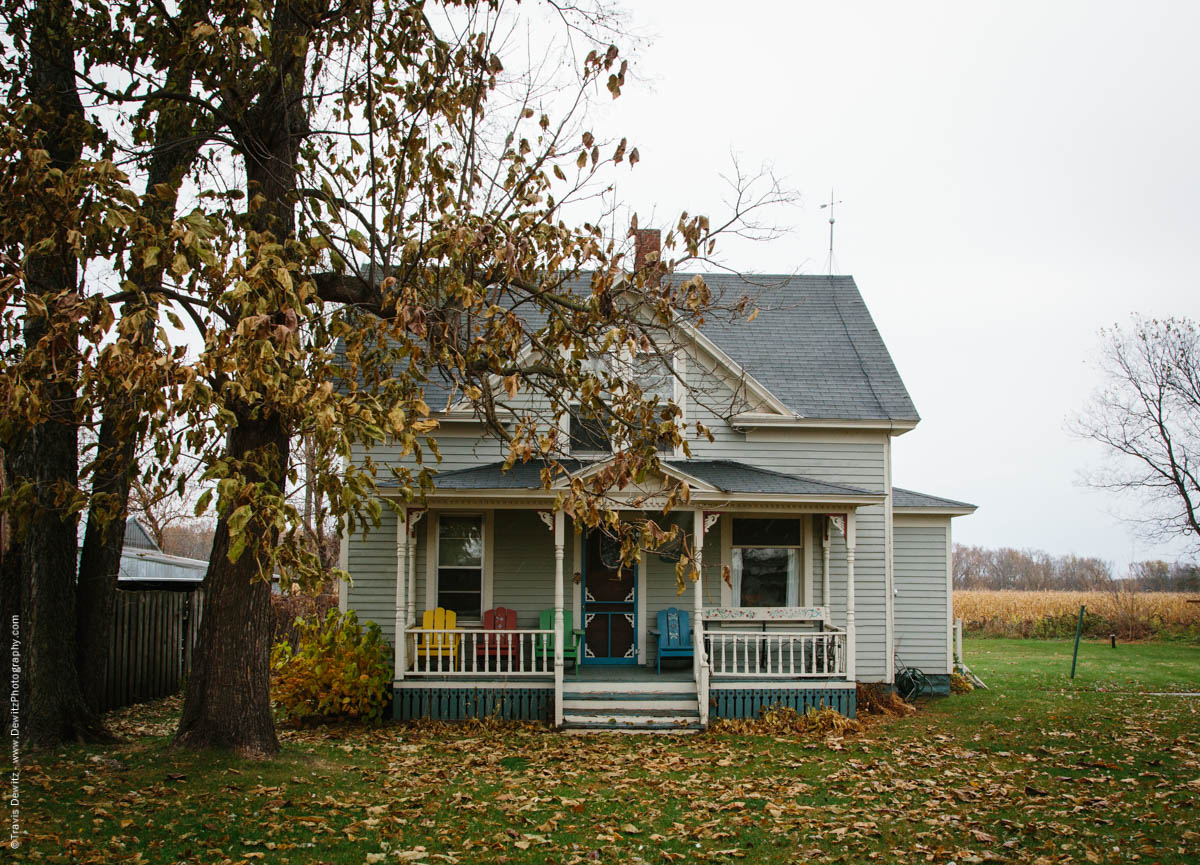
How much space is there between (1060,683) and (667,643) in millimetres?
9369

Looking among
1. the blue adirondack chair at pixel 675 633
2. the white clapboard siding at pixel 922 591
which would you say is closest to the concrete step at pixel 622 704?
the blue adirondack chair at pixel 675 633

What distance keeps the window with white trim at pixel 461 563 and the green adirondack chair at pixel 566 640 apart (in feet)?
3.80

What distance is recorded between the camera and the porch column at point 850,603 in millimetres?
13742

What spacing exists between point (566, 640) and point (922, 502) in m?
7.11

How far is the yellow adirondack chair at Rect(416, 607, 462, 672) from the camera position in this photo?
45.8 feet

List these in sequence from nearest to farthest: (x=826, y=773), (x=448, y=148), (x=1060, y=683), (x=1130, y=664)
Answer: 1. (x=448, y=148)
2. (x=826, y=773)
3. (x=1060, y=683)
4. (x=1130, y=664)

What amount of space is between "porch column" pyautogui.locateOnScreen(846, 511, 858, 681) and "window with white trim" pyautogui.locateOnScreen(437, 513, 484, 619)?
18.7ft

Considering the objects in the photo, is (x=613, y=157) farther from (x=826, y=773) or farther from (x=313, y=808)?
(x=826, y=773)

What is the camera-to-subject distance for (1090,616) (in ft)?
103

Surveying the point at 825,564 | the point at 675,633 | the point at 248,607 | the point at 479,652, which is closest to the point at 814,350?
the point at 825,564

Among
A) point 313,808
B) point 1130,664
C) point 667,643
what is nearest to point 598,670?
point 667,643

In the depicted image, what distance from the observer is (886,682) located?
15172 millimetres

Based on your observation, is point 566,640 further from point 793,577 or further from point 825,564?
point 825,564

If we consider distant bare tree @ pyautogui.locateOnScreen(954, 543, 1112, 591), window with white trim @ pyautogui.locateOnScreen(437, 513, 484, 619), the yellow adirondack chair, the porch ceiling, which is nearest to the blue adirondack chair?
the porch ceiling
